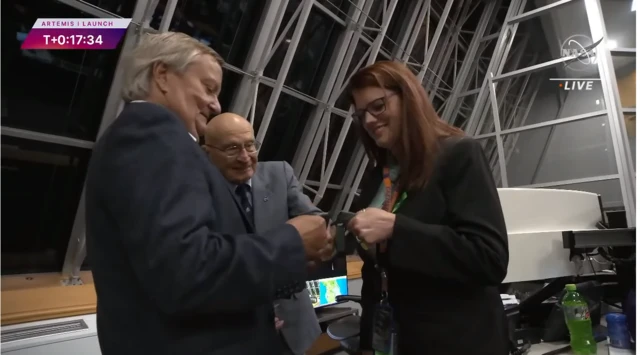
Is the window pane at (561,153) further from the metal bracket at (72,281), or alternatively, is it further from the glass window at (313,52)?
the metal bracket at (72,281)

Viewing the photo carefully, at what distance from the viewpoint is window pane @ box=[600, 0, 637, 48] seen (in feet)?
17.0

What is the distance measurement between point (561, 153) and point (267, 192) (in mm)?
5299

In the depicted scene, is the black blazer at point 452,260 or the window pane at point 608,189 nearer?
the black blazer at point 452,260

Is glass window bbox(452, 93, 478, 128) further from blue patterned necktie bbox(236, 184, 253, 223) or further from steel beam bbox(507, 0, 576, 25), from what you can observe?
blue patterned necktie bbox(236, 184, 253, 223)

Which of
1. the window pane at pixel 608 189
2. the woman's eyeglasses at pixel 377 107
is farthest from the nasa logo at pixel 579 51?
the woman's eyeglasses at pixel 377 107

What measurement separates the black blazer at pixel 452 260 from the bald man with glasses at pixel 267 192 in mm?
425

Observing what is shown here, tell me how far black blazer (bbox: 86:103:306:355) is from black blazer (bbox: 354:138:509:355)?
13.2 inches

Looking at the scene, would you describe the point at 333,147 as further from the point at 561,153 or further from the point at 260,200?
the point at 260,200

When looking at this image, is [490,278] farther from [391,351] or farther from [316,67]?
[316,67]

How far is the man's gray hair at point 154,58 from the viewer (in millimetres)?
894

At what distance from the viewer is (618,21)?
5336 millimetres

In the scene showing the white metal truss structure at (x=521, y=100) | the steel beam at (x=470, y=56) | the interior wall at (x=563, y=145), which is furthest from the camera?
the steel beam at (x=470, y=56)

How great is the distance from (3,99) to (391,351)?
3065 millimetres
